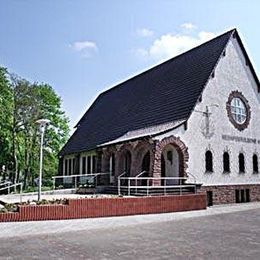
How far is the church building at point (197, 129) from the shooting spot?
22.1 meters

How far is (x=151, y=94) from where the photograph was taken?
92.0ft

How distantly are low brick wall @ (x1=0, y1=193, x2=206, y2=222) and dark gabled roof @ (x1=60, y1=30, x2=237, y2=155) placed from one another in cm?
575

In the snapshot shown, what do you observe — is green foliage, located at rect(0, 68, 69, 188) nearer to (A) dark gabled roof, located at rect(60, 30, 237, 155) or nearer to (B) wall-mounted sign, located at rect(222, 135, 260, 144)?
(A) dark gabled roof, located at rect(60, 30, 237, 155)

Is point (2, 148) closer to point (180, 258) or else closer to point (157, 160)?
point (157, 160)

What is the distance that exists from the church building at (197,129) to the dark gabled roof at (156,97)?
0.09 meters

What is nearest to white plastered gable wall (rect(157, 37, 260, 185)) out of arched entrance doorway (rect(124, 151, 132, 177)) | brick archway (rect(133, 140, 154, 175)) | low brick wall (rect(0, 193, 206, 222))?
brick archway (rect(133, 140, 154, 175))

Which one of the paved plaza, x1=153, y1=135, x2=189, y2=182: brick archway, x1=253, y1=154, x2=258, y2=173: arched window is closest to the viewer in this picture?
the paved plaza

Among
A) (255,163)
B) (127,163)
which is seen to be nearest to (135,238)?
(127,163)

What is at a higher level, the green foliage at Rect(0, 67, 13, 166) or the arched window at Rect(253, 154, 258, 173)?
the green foliage at Rect(0, 67, 13, 166)

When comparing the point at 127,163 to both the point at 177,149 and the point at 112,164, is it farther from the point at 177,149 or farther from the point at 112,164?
the point at 177,149

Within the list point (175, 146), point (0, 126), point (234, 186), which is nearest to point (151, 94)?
point (175, 146)

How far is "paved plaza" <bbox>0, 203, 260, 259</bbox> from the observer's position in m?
8.99

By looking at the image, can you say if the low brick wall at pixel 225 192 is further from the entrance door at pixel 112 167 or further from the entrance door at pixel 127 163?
the entrance door at pixel 112 167

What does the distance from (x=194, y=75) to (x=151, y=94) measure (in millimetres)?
4322
